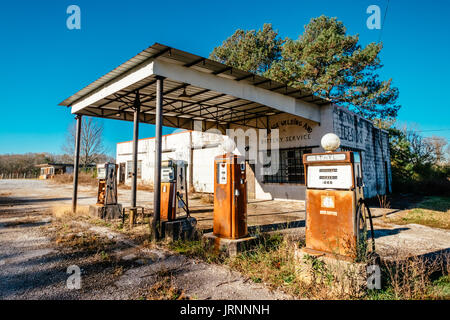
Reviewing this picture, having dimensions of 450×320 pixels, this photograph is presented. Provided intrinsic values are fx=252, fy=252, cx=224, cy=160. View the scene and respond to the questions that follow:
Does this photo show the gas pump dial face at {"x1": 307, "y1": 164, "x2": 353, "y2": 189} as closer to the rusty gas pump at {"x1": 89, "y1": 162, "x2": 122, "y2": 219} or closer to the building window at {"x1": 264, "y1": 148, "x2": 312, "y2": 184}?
the rusty gas pump at {"x1": 89, "y1": 162, "x2": 122, "y2": 219}

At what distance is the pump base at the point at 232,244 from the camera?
4.38 m

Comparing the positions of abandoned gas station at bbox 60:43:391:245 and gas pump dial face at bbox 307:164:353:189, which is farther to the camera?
abandoned gas station at bbox 60:43:391:245

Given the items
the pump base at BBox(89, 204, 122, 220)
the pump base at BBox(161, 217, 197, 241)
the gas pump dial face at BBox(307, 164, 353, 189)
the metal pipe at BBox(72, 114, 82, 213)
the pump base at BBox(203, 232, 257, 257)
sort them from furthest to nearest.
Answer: the metal pipe at BBox(72, 114, 82, 213) < the pump base at BBox(89, 204, 122, 220) < the pump base at BBox(161, 217, 197, 241) < the pump base at BBox(203, 232, 257, 257) < the gas pump dial face at BBox(307, 164, 353, 189)

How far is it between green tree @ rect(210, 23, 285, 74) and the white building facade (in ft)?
34.4

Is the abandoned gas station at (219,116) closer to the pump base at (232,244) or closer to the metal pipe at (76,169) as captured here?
the metal pipe at (76,169)

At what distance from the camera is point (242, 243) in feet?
14.6

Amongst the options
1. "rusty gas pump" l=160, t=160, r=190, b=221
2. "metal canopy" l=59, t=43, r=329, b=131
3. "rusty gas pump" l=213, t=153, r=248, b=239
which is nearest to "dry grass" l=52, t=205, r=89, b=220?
"metal canopy" l=59, t=43, r=329, b=131

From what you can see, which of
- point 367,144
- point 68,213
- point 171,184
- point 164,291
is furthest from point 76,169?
point 367,144

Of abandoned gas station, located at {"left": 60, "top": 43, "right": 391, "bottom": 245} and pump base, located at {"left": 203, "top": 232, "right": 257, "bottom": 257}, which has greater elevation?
abandoned gas station, located at {"left": 60, "top": 43, "right": 391, "bottom": 245}

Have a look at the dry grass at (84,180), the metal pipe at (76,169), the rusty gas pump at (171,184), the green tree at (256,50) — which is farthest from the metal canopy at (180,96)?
the dry grass at (84,180)

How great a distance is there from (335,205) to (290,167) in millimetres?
9525

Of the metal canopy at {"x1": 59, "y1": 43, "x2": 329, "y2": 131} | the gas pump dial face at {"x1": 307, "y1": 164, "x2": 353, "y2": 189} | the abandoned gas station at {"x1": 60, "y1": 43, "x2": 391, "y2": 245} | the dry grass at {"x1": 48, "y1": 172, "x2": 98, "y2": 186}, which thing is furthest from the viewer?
the dry grass at {"x1": 48, "y1": 172, "x2": 98, "y2": 186}

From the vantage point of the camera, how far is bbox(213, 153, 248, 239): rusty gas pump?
465 cm
